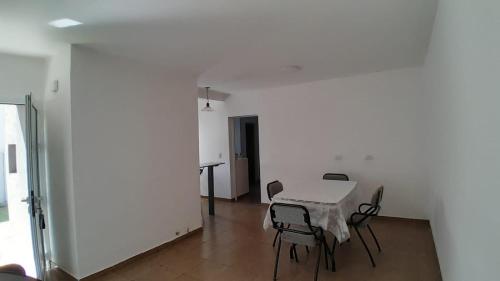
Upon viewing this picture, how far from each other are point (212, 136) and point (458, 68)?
5.34 metres

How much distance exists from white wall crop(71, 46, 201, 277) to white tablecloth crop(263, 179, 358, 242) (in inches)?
62.2

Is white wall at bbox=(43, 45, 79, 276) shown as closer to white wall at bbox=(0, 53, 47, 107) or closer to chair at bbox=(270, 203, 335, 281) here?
white wall at bbox=(0, 53, 47, 107)

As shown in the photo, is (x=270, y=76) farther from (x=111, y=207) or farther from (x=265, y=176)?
(x=111, y=207)

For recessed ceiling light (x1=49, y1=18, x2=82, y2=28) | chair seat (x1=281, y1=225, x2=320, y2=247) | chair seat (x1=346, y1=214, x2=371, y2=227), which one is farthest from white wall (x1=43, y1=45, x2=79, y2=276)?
chair seat (x1=346, y1=214, x2=371, y2=227)

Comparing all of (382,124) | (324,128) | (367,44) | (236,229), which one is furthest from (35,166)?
(382,124)

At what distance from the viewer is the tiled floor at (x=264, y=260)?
279cm

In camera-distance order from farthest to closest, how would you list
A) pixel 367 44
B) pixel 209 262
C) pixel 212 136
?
pixel 212 136 → pixel 209 262 → pixel 367 44

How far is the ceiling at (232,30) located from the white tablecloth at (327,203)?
1746 mm

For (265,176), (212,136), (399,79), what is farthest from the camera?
(212,136)

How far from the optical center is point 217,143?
6.30m

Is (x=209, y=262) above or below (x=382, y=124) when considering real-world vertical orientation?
below

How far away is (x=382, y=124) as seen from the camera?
14.4 ft

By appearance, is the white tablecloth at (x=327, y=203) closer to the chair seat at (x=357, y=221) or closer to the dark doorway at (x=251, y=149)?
the chair seat at (x=357, y=221)

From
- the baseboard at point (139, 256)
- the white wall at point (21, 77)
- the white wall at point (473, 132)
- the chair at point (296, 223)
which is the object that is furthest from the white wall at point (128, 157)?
the white wall at point (473, 132)
